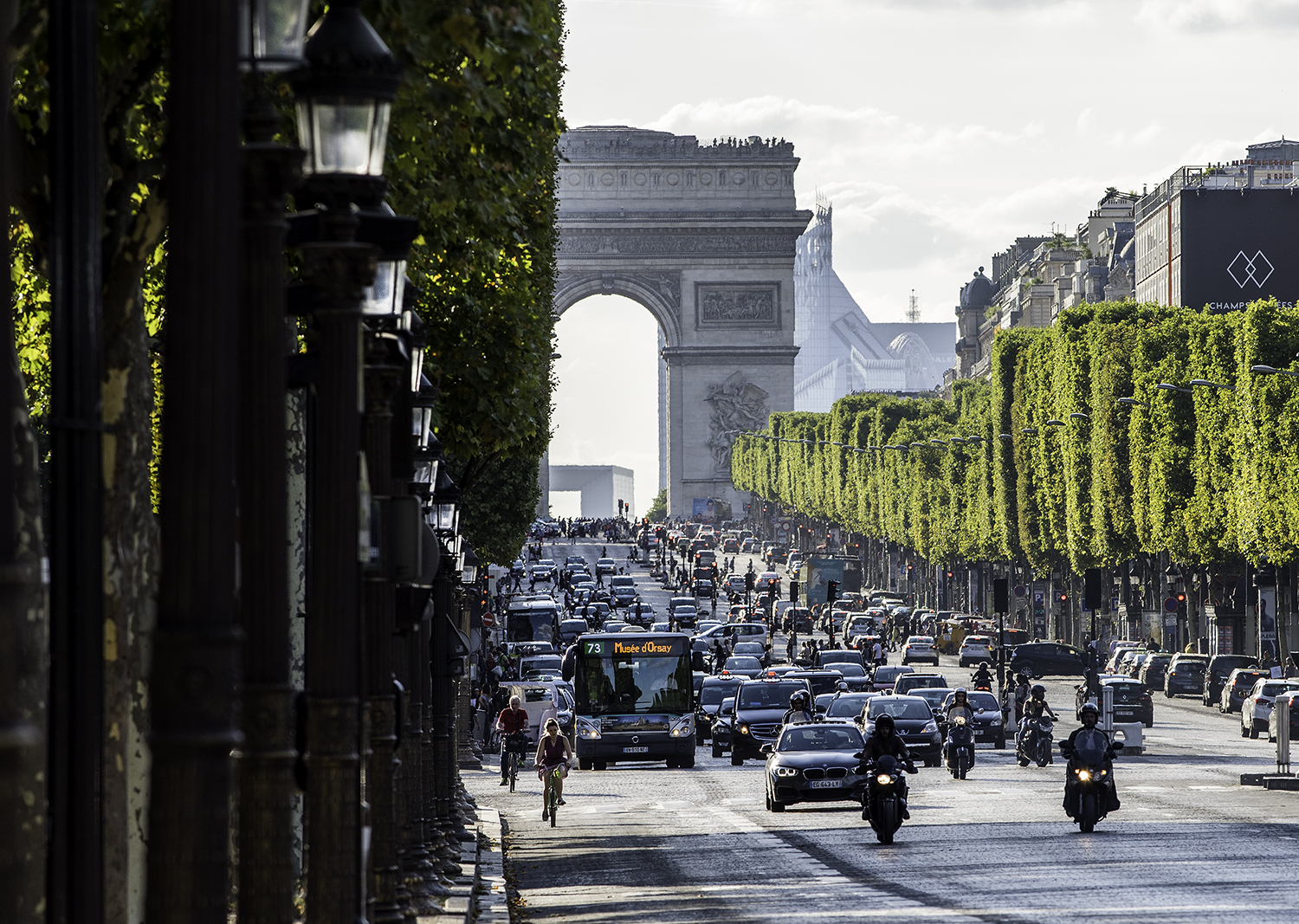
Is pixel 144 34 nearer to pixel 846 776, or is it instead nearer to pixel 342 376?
pixel 342 376

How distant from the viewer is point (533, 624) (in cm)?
8150

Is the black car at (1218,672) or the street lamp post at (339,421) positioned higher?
the street lamp post at (339,421)

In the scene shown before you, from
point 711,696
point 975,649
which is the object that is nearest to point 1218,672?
point 711,696

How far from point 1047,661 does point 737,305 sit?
8993 centimetres

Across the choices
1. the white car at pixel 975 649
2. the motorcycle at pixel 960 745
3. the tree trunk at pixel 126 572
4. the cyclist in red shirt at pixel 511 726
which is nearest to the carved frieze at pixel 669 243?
the white car at pixel 975 649

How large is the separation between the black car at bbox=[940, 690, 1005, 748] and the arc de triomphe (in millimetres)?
106869

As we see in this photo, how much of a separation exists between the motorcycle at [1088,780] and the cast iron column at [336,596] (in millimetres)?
16948

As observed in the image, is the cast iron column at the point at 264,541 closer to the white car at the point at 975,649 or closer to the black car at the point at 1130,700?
the black car at the point at 1130,700

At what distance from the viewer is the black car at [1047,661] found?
6994 cm

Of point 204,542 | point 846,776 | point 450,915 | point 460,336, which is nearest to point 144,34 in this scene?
point 204,542

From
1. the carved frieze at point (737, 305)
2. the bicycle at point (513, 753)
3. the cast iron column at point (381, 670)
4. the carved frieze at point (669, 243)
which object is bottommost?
the bicycle at point (513, 753)

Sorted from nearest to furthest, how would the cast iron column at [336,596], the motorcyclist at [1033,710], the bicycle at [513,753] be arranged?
the cast iron column at [336,596] < the motorcyclist at [1033,710] < the bicycle at [513,753]

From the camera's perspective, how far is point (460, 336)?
25438 mm

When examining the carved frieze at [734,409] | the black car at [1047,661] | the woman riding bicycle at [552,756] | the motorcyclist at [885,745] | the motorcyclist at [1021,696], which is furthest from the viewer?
the carved frieze at [734,409]
